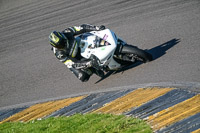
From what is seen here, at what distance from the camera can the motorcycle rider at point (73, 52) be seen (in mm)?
8594

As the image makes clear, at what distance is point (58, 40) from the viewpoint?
27.8ft

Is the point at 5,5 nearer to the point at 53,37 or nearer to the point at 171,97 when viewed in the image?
the point at 53,37

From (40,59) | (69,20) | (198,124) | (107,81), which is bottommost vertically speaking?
(198,124)

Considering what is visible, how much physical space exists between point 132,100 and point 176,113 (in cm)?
143

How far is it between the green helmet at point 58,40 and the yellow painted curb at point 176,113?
3227mm

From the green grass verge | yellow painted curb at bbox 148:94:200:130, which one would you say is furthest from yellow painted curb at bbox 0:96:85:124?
yellow painted curb at bbox 148:94:200:130

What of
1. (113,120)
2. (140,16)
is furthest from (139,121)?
(140,16)

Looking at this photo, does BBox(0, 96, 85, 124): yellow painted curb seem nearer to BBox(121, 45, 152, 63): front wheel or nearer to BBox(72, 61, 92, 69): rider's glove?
BBox(72, 61, 92, 69): rider's glove

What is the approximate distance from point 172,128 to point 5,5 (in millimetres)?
14302

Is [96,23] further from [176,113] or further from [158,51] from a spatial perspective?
[176,113]

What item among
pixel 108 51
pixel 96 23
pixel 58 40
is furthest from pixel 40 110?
pixel 96 23

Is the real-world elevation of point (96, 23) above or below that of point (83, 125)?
above

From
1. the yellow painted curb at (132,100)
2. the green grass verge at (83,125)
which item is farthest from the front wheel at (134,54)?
the green grass verge at (83,125)

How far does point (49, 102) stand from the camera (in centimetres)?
921
